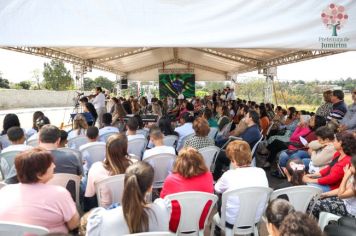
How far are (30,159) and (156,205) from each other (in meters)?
0.80

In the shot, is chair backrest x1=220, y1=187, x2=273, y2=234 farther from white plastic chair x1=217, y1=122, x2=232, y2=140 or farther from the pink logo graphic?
white plastic chair x1=217, y1=122, x2=232, y2=140

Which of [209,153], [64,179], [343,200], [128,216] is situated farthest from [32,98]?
[128,216]

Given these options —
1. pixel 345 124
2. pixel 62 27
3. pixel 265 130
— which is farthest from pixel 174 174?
pixel 265 130

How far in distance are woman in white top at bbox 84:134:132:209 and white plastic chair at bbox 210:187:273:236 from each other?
2.96 ft

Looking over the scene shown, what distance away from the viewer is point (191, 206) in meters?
2.38

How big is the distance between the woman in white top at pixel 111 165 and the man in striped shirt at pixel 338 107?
4.28 meters

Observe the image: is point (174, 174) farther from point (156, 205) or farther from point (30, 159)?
point (30, 159)

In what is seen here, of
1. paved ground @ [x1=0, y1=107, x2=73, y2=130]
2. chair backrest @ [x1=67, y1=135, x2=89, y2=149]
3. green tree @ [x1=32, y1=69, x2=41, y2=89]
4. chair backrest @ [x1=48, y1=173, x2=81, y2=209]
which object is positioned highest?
green tree @ [x1=32, y1=69, x2=41, y2=89]

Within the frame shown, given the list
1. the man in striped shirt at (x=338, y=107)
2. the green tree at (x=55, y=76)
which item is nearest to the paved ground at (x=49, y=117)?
the man in striped shirt at (x=338, y=107)

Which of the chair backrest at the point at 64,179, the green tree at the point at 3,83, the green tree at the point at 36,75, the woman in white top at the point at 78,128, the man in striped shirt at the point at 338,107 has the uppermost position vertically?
the green tree at the point at 36,75

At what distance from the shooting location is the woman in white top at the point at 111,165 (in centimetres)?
272

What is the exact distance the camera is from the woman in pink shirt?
187 centimetres

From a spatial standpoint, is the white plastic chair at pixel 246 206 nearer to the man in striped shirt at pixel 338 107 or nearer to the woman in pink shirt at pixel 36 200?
the woman in pink shirt at pixel 36 200

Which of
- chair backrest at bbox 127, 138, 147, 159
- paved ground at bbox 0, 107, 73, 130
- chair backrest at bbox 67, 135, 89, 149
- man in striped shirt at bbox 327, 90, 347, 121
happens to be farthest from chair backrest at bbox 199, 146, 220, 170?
paved ground at bbox 0, 107, 73, 130
